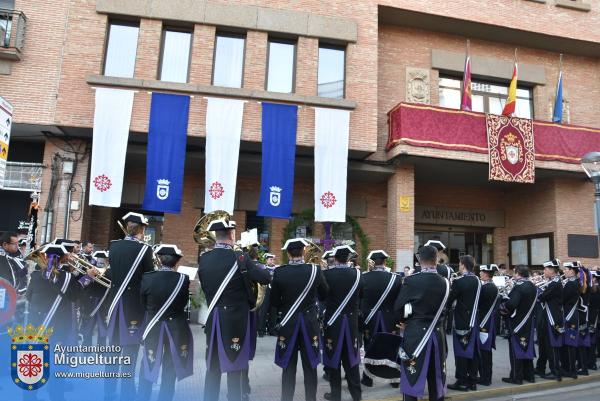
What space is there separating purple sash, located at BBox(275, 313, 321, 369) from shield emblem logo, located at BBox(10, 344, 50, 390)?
272 cm

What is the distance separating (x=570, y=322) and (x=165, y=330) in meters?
7.23

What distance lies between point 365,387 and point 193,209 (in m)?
9.64

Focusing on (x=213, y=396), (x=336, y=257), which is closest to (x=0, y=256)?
(x=213, y=396)

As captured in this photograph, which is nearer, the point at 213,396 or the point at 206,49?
the point at 213,396

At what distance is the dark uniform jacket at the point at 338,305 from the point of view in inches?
249

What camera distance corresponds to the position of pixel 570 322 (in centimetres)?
843

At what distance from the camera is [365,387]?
7410 millimetres

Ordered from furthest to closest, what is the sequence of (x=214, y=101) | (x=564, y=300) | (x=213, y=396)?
(x=214, y=101)
(x=564, y=300)
(x=213, y=396)


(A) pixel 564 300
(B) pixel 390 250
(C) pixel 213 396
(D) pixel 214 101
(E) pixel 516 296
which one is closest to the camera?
(C) pixel 213 396

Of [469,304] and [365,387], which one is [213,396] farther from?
[469,304]

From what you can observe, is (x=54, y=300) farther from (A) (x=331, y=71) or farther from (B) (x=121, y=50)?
(A) (x=331, y=71)

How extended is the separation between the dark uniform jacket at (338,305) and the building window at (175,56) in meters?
9.70

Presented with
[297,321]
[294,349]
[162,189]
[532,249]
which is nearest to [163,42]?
[162,189]

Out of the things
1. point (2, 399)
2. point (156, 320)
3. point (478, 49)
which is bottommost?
point (2, 399)
